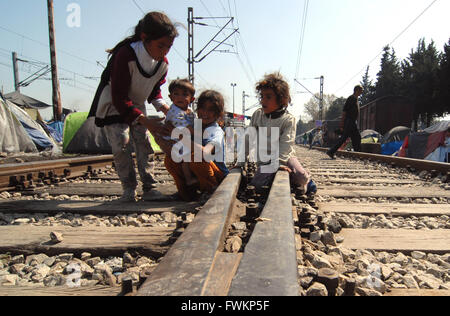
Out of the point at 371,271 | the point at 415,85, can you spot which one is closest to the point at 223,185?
the point at 371,271

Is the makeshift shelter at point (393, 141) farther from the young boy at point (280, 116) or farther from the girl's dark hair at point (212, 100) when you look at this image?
the girl's dark hair at point (212, 100)

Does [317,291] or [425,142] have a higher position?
[425,142]

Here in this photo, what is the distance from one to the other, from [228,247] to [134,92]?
76.2 inches

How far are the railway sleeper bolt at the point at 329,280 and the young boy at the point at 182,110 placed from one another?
1.82m

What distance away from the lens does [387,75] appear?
59438 mm

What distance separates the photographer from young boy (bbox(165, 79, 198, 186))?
278cm

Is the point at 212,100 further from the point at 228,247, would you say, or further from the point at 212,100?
the point at 228,247

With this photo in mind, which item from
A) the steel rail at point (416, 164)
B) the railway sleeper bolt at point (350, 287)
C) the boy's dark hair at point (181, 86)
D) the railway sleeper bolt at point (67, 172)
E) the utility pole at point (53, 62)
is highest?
the utility pole at point (53, 62)

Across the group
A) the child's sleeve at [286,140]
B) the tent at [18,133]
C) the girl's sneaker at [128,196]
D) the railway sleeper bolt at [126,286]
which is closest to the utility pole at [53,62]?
the tent at [18,133]

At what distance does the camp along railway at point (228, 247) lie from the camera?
92 centimetres

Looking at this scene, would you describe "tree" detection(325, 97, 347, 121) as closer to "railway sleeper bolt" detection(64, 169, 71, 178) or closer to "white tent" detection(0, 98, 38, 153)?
"white tent" detection(0, 98, 38, 153)

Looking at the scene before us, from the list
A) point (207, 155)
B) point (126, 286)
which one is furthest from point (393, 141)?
point (126, 286)

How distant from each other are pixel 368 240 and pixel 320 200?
3.78ft

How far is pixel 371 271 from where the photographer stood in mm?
1297
